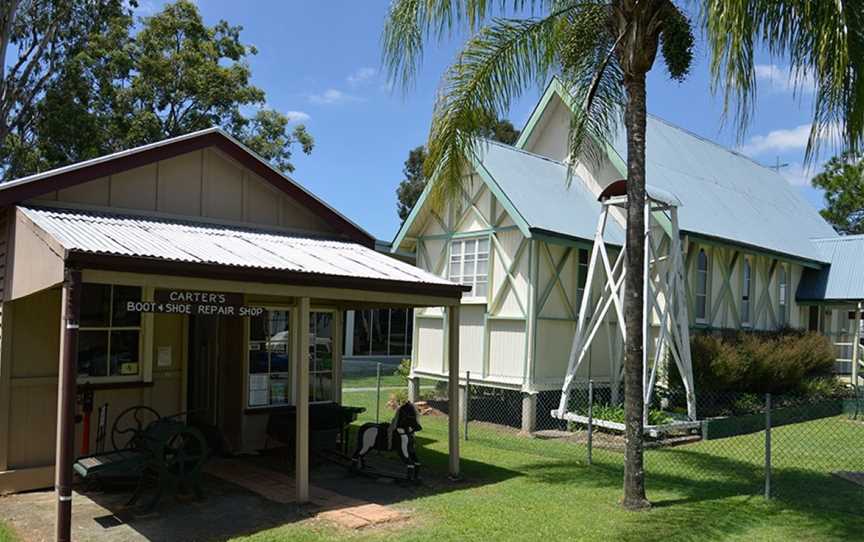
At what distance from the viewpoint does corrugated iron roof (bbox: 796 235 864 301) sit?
2127 centimetres

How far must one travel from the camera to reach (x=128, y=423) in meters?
9.93

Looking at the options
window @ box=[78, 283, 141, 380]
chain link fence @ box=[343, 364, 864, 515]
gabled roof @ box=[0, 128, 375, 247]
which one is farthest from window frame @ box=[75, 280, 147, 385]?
chain link fence @ box=[343, 364, 864, 515]

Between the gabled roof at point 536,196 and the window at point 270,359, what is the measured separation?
5.12m

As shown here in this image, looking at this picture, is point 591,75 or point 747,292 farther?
point 747,292

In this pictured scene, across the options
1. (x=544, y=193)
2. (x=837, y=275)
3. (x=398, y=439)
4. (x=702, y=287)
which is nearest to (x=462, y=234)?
(x=544, y=193)

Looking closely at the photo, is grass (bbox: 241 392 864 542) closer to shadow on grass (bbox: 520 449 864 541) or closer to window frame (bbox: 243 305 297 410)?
shadow on grass (bbox: 520 449 864 541)

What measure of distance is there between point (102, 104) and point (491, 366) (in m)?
17.2

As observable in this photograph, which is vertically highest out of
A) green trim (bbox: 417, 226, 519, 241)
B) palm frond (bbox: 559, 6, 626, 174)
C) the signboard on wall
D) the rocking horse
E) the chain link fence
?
palm frond (bbox: 559, 6, 626, 174)

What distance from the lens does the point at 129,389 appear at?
9.88 meters

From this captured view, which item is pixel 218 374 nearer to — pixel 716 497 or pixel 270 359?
pixel 270 359

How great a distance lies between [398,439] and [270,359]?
2.96 meters

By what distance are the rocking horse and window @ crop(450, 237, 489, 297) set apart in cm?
663

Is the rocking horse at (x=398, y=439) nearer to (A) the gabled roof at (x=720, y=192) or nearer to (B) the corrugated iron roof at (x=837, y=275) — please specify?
(A) the gabled roof at (x=720, y=192)

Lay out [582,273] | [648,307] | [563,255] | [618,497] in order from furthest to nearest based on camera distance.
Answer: [582,273] → [563,255] → [648,307] → [618,497]
